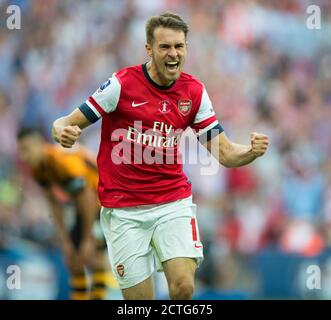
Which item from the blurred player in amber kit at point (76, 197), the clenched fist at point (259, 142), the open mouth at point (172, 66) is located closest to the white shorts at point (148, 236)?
the clenched fist at point (259, 142)

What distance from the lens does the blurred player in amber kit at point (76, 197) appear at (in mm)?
10000

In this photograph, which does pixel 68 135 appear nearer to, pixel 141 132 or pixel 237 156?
pixel 141 132

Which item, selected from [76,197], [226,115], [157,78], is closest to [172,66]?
[157,78]

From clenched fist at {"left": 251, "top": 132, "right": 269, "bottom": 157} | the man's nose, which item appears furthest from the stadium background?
the man's nose

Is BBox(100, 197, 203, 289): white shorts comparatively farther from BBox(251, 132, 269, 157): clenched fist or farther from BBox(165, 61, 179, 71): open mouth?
BBox(165, 61, 179, 71): open mouth

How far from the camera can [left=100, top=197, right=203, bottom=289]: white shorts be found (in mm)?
6879

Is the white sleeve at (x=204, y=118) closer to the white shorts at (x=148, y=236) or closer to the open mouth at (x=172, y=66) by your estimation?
the open mouth at (x=172, y=66)

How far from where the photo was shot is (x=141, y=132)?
693 cm

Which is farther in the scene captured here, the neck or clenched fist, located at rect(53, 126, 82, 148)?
the neck

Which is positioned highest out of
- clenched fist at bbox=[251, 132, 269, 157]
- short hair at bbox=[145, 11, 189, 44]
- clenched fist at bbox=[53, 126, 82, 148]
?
short hair at bbox=[145, 11, 189, 44]

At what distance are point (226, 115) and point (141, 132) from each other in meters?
7.29

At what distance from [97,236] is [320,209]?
3858mm

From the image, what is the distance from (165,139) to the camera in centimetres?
695

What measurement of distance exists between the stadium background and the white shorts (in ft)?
13.4
